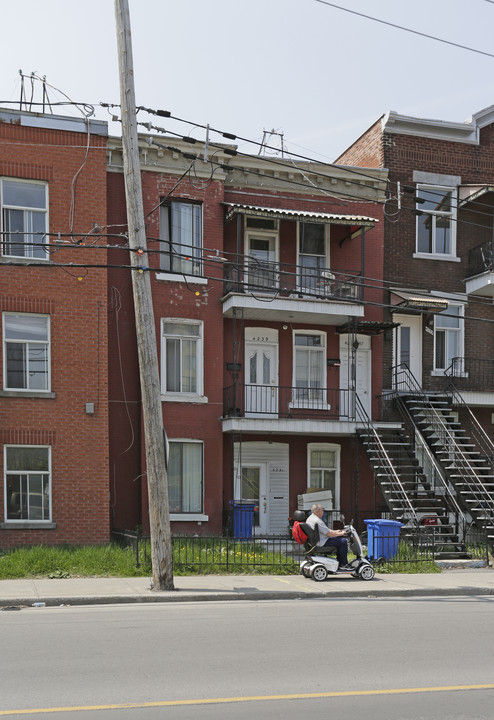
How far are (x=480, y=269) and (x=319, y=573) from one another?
13.0 m

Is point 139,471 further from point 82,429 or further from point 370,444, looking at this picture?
point 370,444

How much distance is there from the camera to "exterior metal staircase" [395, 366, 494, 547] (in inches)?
843

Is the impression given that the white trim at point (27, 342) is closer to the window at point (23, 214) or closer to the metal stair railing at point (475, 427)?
the window at point (23, 214)

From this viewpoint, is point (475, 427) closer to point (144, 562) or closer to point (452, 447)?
point (452, 447)

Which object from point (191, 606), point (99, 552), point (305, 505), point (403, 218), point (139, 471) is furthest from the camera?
point (403, 218)

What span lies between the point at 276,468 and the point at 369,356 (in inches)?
169

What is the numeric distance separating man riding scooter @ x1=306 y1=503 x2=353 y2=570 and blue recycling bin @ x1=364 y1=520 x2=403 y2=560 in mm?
2113

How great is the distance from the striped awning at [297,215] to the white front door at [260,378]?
3664 mm

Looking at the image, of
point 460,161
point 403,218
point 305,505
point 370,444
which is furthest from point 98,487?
point 460,161

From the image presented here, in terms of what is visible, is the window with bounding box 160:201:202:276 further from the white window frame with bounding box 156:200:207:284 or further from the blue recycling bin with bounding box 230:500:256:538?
the blue recycling bin with bounding box 230:500:256:538

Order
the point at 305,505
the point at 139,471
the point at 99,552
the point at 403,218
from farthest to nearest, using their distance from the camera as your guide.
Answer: the point at 403,218
the point at 305,505
the point at 139,471
the point at 99,552

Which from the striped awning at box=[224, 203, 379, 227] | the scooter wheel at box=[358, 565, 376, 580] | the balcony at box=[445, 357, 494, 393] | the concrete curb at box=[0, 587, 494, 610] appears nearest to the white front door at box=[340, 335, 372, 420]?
the balcony at box=[445, 357, 494, 393]

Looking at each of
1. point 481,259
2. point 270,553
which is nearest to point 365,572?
point 270,553

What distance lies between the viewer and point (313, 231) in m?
23.8
